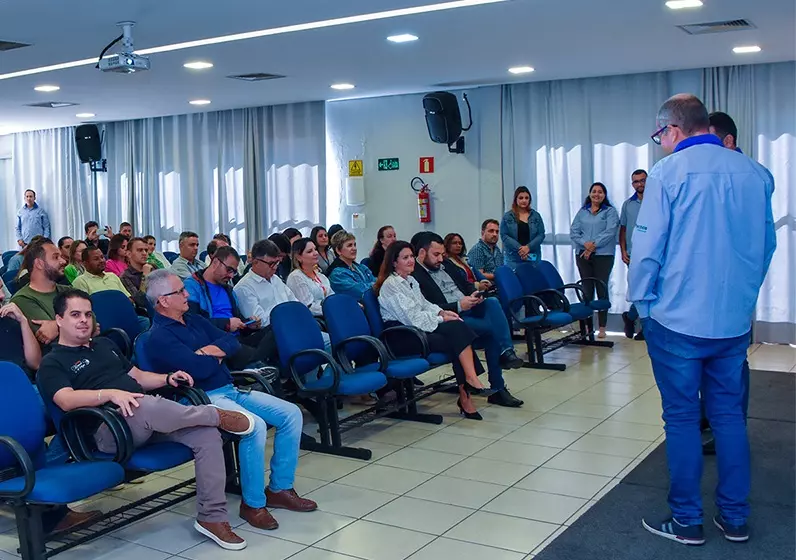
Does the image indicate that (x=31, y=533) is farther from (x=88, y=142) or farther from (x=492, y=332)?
(x=88, y=142)

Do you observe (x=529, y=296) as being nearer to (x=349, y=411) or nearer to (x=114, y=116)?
(x=349, y=411)

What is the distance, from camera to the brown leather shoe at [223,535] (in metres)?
3.61

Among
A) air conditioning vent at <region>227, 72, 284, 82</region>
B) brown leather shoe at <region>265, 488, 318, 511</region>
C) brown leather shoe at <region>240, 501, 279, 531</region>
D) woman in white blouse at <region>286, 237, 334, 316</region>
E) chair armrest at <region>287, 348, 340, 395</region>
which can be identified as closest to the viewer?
brown leather shoe at <region>240, 501, 279, 531</region>

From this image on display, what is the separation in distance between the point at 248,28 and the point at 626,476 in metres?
4.00

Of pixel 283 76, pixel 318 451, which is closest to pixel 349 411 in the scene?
pixel 318 451

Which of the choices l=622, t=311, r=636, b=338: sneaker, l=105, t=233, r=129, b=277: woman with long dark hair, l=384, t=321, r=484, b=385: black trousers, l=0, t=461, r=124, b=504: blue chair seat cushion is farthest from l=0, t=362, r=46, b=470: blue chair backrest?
l=622, t=311, r=636, b=338: sneaker

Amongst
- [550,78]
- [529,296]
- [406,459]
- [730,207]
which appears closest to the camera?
[730,207]

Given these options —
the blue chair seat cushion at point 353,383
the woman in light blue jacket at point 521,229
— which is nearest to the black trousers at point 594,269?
the woman in light blue jacket at point 521,229

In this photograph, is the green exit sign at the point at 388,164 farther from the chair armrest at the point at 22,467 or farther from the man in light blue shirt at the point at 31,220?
the chair armrest at the point at 22,467

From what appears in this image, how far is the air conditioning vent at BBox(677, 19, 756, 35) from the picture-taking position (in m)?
6.47

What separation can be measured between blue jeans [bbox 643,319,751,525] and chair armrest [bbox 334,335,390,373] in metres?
1.96

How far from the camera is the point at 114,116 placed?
39.1 ft

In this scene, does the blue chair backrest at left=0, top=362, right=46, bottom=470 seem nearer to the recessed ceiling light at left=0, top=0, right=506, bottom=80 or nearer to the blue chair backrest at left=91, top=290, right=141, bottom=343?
the blue chair backrest at left=91, top=290, right=141, bottom=343

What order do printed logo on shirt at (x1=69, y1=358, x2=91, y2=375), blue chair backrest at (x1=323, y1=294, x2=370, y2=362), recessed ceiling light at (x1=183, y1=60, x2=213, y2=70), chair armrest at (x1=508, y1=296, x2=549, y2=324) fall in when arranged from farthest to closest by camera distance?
recessed ceiling light at (x1=183, y1=60, x2=213, y2=70), chair armrest at (x1=508, y1=296, x2=549, y2=324), blue chair backrest at (x1=323, y1=294, x2=370, y2=362), printed logo on shirt at (x1=69, y1=358, x2=91, y2=375)
